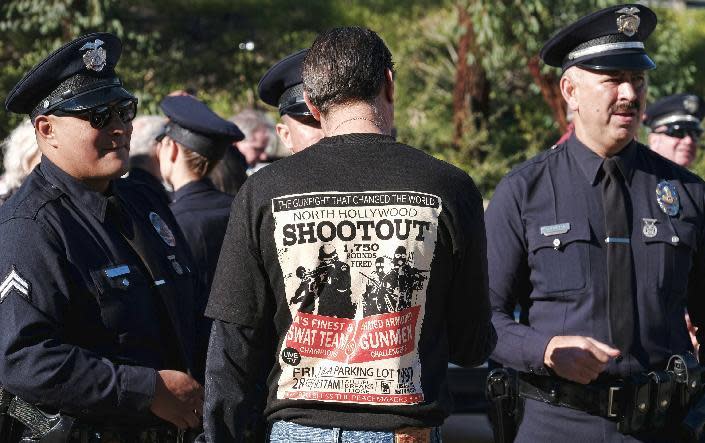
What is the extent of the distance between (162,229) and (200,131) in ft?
4.61

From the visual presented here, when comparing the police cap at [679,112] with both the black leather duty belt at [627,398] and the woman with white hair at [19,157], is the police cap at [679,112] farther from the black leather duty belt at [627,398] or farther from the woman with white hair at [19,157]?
the woman with white hair at [19,157]

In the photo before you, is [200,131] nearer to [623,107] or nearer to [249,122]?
[623,107]

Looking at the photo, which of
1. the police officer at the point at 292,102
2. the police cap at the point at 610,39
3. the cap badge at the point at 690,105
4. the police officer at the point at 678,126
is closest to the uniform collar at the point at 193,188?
the police officer at the point at 292,102

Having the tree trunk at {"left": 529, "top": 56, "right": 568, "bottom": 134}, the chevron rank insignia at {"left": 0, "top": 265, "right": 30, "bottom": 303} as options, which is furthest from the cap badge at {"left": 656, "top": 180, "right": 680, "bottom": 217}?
the tree trunk at {"left": 529, "top": 56, "right": 568, "bottom": 134}

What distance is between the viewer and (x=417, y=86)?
57.0 feet

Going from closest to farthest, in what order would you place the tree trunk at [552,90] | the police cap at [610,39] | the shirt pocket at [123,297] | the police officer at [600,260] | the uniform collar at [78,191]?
the shirt pocket at [123,297]
the uniform collar at [78,191]
the police officer at [600,260]
the police cap at [610,39]
the tree trunk at [552,90]

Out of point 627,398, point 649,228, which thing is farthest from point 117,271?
point 649,228

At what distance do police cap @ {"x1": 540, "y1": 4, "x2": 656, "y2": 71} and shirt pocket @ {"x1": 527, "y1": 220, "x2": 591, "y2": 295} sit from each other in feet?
1.97

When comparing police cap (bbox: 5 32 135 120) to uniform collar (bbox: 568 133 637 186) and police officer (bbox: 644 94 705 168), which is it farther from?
police officer (bbox: 644 94 705 168)

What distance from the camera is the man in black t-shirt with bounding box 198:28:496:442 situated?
9.27ft

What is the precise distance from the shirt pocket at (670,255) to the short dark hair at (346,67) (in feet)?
5.00

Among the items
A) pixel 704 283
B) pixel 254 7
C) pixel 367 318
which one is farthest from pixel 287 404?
pixel 254 7

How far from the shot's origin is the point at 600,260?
399cm

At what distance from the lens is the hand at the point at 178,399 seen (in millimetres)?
3506
